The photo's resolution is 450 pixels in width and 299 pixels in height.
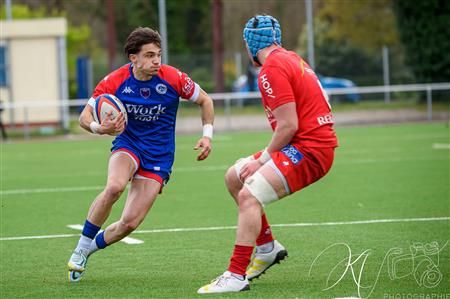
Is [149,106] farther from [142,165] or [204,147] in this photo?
[204,147]

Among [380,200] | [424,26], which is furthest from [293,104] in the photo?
[424,26]

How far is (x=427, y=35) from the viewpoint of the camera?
34.8 m

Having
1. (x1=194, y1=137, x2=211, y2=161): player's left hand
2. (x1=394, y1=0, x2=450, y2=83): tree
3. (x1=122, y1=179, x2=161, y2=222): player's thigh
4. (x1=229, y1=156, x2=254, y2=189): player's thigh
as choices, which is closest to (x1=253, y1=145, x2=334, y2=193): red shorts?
(x1=229, y1=156, x2=254, y2=189): player's thigh

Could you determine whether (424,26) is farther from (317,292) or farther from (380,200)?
(317,292)

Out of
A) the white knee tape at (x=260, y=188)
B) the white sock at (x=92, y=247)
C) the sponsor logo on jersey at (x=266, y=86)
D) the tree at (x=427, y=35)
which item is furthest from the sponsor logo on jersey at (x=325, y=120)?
the tree at (x=427, y=35)

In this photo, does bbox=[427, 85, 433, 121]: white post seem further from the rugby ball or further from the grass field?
the rugby ball

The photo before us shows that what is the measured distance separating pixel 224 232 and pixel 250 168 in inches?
127

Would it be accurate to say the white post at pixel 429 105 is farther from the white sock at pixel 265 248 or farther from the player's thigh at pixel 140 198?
the white sock at pixel 265 248

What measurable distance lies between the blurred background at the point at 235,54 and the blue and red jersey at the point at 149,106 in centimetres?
2055

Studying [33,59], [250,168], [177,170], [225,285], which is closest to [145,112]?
[250,168]

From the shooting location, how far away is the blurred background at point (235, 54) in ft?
97.9

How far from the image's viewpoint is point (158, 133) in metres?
8.08

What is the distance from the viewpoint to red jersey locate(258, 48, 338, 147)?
22.1 ft

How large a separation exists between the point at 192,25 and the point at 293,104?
161 ft
